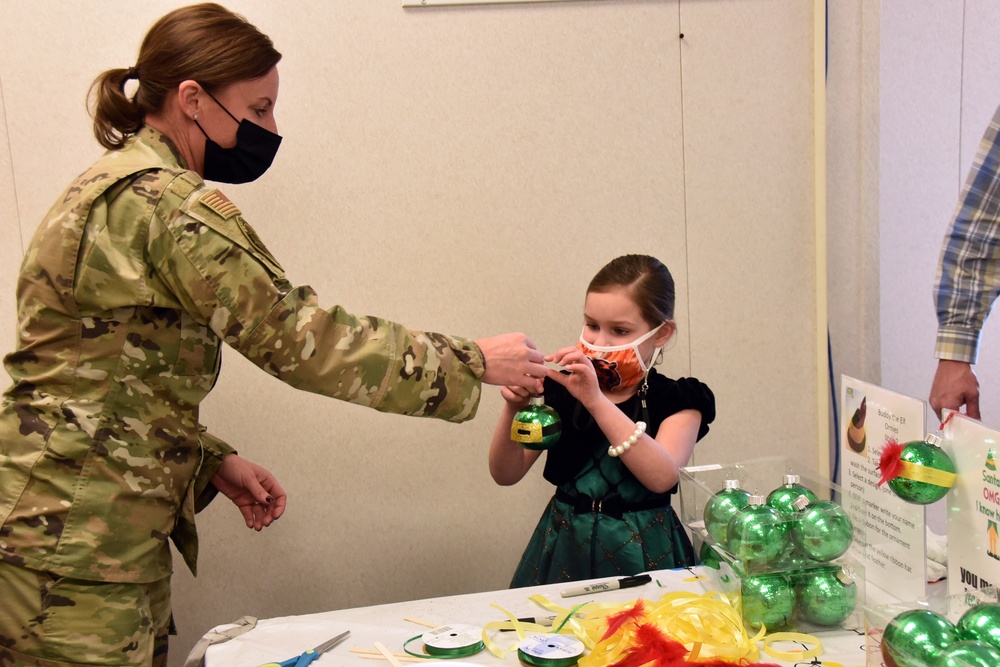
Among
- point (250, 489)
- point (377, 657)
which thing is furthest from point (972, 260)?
point (250, 489)

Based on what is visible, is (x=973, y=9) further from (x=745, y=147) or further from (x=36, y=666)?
(x=36, y=666)

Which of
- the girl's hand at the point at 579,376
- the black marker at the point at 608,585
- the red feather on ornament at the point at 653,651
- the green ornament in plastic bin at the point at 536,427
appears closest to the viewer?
the red feather on ornament at the point at 653,651

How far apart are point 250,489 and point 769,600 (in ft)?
→ 3.61

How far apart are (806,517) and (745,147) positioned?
64.6 inches

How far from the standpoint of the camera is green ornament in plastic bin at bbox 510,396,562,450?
163cm

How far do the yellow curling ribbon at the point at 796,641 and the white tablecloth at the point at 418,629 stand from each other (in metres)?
0.01

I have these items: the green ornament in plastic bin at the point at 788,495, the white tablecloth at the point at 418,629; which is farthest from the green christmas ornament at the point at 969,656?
the green ornament in plastic bin at the point at 788,495

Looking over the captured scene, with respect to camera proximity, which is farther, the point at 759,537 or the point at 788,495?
the point at 788,495

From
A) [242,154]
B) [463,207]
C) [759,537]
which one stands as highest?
[242,154]

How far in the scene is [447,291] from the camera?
258 centimetres

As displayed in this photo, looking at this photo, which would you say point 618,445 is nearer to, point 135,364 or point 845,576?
point 845,576

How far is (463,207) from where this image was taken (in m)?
2.56

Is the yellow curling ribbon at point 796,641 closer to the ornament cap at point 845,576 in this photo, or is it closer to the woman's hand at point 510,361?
the ornament cap at point 845,576

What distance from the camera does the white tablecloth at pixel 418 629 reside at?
1288mm
